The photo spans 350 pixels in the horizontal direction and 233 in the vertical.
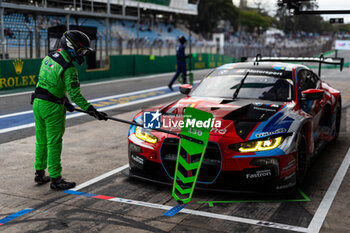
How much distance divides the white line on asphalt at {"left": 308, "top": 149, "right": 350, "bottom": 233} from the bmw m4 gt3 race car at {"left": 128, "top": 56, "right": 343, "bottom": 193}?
1.21ft

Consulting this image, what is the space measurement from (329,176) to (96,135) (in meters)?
4.49

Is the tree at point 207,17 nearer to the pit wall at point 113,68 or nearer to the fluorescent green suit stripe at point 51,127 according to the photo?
the pit wall at point 113,68

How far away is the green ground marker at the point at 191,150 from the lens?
468 centimetres

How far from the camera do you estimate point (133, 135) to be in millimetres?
5535

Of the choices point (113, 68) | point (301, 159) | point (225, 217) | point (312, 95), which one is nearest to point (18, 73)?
point (113, 68)

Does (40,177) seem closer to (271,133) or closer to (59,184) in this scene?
(59,184)

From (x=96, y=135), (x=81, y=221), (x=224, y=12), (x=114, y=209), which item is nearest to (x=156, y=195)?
(x=114, y=209)

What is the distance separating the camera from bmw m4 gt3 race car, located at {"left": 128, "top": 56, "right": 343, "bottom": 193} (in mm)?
4816

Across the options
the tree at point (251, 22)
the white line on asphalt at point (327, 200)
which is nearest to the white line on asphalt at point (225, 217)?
the white line on asphalt at point (327, 200)

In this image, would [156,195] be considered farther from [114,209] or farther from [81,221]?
[81,221]

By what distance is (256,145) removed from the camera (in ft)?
15.9

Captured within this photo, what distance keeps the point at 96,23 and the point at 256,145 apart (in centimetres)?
3903

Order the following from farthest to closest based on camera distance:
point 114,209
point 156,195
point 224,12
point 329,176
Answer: point 224,12 < point 329,176 < point 156,195 < point 114,209

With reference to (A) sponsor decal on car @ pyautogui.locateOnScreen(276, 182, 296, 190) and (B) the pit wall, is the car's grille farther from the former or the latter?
(B) the pit wall
